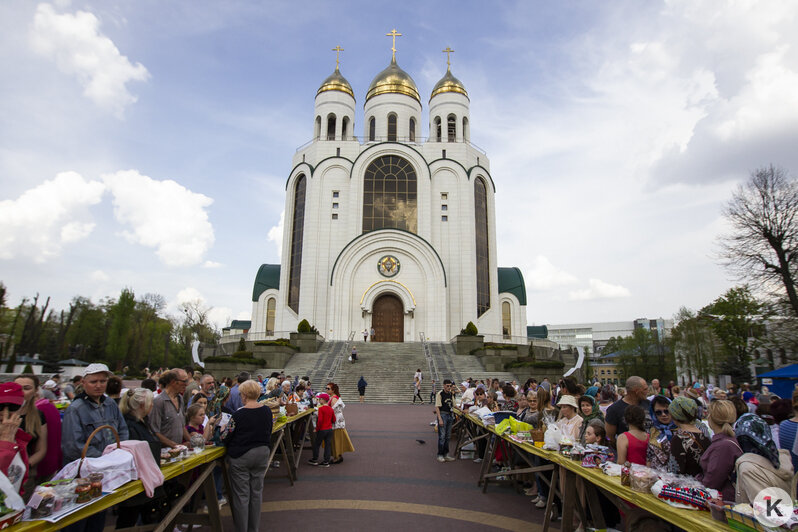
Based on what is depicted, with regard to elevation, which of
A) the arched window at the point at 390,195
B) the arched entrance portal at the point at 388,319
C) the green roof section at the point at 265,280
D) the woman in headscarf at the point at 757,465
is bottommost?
the woman in headscarf at the point at 757,465

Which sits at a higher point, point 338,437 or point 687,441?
point 687,441

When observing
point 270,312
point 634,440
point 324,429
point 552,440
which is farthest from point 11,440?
point 270,312

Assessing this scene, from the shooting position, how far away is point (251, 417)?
5480mm

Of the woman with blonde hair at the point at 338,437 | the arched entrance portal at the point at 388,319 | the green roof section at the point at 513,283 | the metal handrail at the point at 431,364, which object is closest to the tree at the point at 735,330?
the green roof section at the point at 513,283

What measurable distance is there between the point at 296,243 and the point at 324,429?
94.1 feet

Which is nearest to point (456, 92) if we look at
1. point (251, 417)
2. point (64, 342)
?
point (251, 417)

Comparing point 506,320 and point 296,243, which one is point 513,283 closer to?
point 506,320

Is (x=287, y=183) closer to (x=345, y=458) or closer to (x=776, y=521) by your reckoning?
(x=345, y=458)

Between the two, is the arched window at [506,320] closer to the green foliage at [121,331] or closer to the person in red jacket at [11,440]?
the person in red jacket at [11,440]

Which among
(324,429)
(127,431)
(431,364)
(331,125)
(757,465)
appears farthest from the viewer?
(331,125)

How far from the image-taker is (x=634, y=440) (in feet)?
15.6

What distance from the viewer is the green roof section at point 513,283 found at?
39.2 meters

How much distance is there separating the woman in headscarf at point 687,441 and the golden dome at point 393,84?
39.6 meters

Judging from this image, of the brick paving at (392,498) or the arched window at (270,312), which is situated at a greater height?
the arched window at (270,312)
